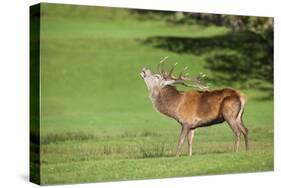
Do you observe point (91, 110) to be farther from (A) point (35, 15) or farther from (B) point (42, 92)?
(A) point (35, 15)

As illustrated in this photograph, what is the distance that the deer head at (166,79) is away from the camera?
974 centimetres

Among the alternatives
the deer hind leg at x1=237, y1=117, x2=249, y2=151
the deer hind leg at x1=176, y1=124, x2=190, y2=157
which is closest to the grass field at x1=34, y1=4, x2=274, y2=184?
the deer hind leg at x1=176, y1=124, x2=190, y2=157

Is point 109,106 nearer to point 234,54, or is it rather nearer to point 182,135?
point 182,135

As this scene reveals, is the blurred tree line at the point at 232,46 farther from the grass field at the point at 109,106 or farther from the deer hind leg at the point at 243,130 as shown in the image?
the deer hind leg at the point at 243,130

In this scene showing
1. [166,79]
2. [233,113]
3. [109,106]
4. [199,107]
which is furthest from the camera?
[233,113]

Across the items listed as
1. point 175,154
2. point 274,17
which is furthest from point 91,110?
point 274,17

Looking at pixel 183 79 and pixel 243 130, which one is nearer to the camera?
pixel 183 79

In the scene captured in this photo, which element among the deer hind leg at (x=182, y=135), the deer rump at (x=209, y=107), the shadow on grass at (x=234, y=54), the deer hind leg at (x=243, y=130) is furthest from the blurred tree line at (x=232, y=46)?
the deer hind leg at (x=182, y=135)

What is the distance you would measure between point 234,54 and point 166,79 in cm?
107

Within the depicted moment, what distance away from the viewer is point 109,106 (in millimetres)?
9453

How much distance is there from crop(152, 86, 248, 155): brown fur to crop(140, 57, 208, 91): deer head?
65 mm

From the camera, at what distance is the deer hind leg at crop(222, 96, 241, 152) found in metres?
10.1

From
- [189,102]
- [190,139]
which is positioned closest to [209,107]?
[189,102]

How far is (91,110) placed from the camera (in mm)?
9305
